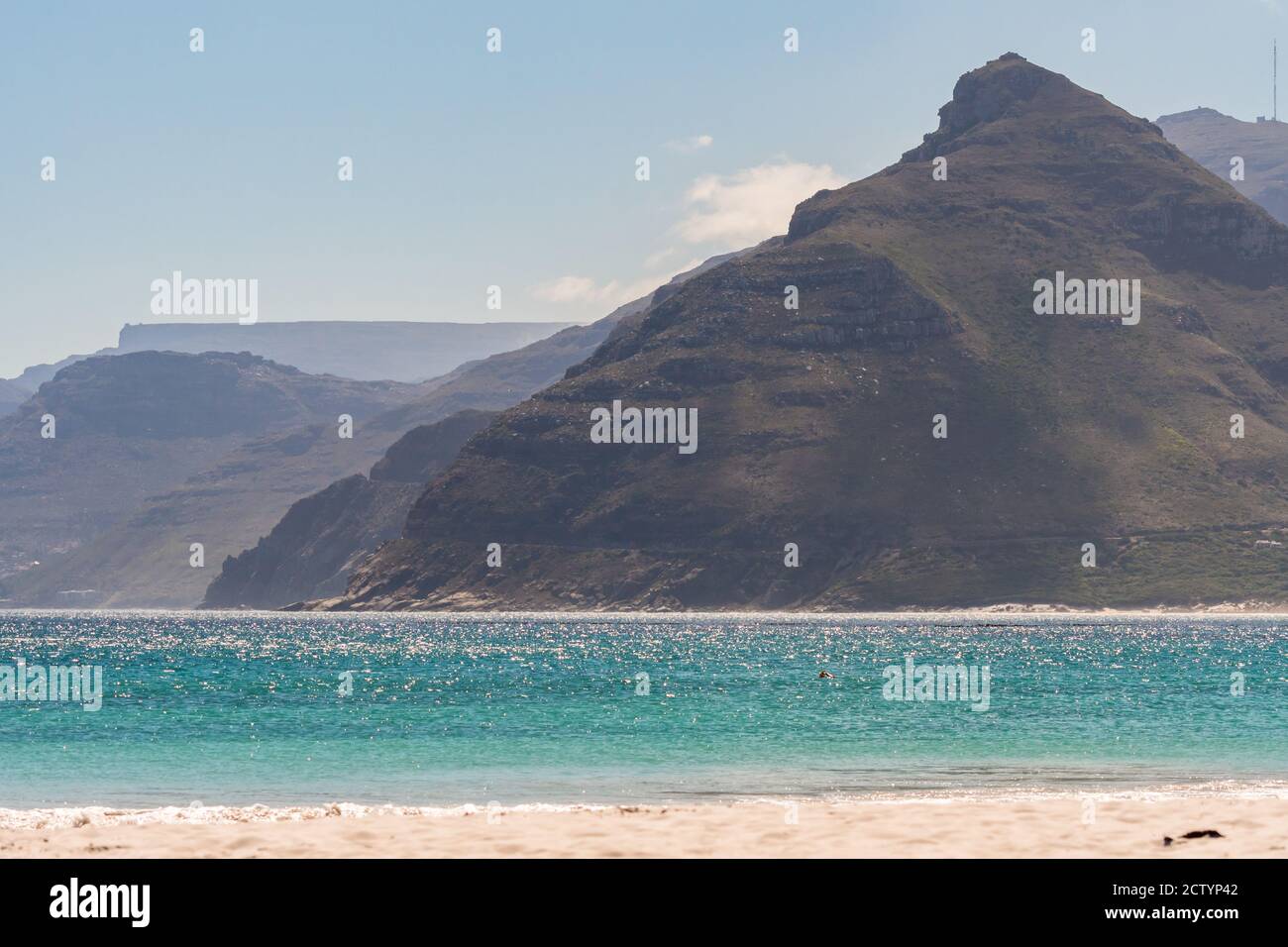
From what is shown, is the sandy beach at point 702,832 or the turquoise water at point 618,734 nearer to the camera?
the sandy beach at point 702,832

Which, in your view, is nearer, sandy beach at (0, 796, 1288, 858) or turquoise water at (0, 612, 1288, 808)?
sandy beach at (0, 796, 1288, 858)

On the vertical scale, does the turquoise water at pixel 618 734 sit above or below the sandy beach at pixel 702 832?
below

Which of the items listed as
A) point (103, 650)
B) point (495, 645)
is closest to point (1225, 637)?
point (495, 645)

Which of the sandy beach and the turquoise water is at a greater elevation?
the sandy beach
